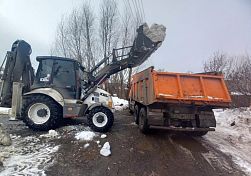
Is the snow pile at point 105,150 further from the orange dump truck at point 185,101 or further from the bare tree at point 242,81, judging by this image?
the bare tree at point 242,81

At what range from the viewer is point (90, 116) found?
831 centimetres

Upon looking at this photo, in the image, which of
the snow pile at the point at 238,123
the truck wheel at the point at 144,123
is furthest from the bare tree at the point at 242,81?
the truck wheel at the point at 144,123

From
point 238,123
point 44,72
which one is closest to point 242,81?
point 238,123

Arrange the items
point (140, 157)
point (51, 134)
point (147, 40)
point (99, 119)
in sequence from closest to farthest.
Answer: point (140, 157), point (51, 134), point (99, 119), point (147, 40)

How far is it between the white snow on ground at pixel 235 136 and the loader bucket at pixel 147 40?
3.64 m

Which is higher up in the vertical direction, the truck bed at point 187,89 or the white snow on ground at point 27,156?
the truck bed at point 187,89

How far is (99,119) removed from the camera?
8.34 m

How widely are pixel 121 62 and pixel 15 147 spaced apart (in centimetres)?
476

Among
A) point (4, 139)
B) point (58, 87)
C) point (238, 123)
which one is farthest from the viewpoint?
point (238, 123)

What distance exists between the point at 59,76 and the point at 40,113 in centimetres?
141

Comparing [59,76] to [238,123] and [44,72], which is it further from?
[238,123]

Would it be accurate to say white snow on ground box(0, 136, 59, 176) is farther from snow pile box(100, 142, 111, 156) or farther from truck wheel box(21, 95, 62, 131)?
snow pile box(100, 142, 111, 156)

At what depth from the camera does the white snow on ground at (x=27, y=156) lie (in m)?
5.13

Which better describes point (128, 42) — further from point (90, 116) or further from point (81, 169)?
point (81, 169)
